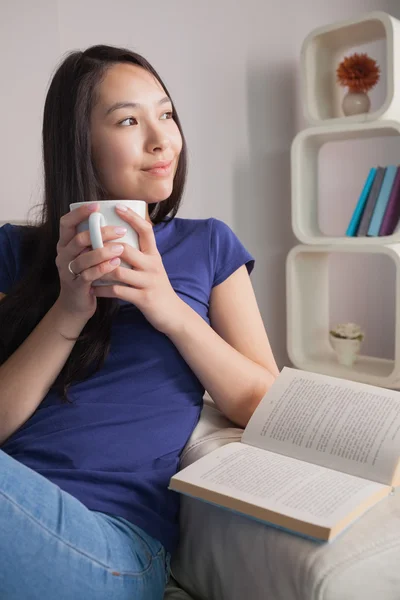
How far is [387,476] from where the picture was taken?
0.84 metres

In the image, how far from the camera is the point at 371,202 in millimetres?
2234

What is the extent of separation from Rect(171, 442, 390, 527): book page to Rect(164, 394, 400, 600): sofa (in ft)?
0.09

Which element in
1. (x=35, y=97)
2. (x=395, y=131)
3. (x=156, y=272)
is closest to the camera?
(x=156, y=272)

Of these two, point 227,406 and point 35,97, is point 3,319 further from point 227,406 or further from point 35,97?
point 35,97

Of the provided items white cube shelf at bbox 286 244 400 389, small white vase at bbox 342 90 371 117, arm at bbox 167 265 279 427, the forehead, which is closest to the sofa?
arm at bbox 167 265 279 427

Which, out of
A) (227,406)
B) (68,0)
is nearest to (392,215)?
(68,0)

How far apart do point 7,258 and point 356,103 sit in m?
1.51

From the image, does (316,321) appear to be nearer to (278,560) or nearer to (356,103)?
(356,103)

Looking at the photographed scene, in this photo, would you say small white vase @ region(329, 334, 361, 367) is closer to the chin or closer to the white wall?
the white wall

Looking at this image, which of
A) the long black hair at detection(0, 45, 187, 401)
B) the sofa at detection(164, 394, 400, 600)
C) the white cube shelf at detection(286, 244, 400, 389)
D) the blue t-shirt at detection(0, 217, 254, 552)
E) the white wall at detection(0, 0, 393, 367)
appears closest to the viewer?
the sofa at detection(164, 394, 400, 600)

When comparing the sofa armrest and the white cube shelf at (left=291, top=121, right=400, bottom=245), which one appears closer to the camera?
the sofa armrest

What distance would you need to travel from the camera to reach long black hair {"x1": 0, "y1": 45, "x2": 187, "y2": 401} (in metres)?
1.07

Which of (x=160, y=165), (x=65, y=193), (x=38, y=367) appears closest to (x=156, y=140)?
(x=160, y=165)

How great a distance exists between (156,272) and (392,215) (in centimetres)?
146
